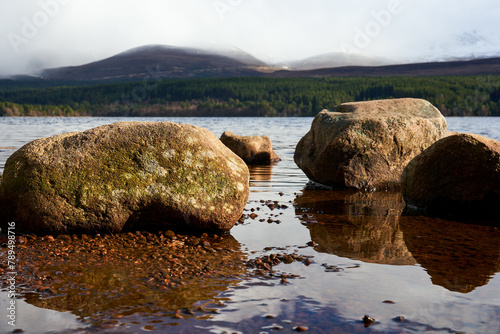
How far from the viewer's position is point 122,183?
29.7ft

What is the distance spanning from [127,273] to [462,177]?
8.37 metres

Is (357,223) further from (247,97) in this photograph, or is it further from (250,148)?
(247,97)

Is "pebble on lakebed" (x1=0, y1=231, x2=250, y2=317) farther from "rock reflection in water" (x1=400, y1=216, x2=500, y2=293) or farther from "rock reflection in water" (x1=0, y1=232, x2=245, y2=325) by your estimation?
"rock reflection in water" (x1=400, y1=216, x2=500, y2=293)

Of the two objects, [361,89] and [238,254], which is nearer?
[238,254]

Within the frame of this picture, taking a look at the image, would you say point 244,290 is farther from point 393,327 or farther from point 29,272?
point 29,272

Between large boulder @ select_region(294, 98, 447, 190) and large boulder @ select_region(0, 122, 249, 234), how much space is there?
241 inches

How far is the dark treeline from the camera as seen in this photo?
13212 centimetres

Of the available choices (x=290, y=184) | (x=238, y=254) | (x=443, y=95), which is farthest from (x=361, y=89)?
(x=238, y=254)

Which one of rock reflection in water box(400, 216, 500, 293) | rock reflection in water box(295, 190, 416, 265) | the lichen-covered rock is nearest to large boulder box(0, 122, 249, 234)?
rock reflection in water box(295, 190, 416, 265)

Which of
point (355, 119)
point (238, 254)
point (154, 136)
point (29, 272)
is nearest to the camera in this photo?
point (29, 272)

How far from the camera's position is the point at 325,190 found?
15609 millimetres

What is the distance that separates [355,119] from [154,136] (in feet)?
25.2

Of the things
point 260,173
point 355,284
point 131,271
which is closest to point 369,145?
point 260,173

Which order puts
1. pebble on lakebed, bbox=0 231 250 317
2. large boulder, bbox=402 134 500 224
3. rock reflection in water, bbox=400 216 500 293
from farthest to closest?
1. large boulder, bbox=402 134 500 224
2. rock reflection in water, bbox=400 216 500 293
3. pebble on lakebed, bbox=0 231 250 317
